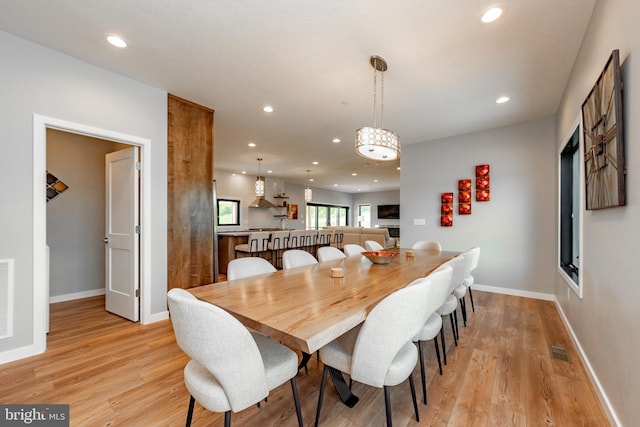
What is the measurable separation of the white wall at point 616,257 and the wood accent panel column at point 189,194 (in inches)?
147

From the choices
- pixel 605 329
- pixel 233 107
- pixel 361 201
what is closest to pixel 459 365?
pixel 605 329

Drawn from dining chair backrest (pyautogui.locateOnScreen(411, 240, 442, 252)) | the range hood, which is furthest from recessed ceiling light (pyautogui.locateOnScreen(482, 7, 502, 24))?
the range hood

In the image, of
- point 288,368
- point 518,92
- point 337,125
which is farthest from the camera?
A: point 337,125

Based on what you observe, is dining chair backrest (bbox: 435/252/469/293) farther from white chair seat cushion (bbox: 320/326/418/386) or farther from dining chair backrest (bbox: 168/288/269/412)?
dining chair backrest (bbox: 168/288/269/412)

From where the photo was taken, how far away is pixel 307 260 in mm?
2746

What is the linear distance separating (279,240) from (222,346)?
542 centimetres

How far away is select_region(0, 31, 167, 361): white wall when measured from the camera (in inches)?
86.0

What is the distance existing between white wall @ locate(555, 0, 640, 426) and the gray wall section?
5.17 m

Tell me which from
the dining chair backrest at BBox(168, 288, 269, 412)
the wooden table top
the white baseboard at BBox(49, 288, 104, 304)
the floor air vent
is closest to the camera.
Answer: the dining chair backrest at BBox(168, 288, 269, 412)

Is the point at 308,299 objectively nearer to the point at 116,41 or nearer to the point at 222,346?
the point at 222,346

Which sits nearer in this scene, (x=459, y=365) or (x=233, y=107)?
(x=459, y=365)

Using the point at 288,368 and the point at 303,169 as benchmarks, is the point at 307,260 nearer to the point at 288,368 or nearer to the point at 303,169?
the point at 288,368

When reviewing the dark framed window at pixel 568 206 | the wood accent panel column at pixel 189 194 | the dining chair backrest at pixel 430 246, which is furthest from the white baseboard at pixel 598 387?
the wood accent panel column at pixel 189 194

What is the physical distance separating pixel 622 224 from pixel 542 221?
2.99m
